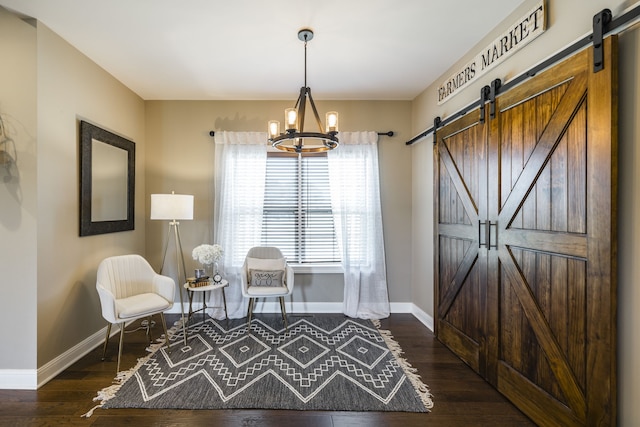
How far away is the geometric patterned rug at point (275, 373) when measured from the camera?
2137 mm

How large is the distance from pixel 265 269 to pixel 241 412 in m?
1.76

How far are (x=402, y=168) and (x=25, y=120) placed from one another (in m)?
3.74

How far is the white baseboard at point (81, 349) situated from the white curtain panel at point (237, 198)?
0.61 meters

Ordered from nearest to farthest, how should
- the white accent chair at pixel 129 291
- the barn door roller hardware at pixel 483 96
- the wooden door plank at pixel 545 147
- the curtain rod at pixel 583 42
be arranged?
the curtain rod at pixel 583 42 < the wooden door plank at pixel 545 147 < the barn door roller hardware at pixel 483 96 < the white accent chair at pixel 129 291

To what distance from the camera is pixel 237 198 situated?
3846mm

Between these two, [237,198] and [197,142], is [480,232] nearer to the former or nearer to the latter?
[237,198]

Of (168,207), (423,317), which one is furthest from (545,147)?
(168,207)

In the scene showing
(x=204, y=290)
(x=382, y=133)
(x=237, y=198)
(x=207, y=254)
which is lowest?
(x=204, y=290)

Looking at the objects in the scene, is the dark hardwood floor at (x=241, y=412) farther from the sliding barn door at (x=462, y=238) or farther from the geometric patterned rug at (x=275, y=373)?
the sliding barn door at (x=462, y=238)

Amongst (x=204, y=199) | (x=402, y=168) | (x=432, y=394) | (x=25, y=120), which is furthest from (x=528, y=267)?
(x=25, y=120)

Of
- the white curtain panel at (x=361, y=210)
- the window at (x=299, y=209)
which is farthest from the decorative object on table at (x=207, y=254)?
the white curtain panel at (x=361, y=210)

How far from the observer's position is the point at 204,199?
3.95m

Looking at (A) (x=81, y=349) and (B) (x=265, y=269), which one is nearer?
(A) (x=81, y=349)

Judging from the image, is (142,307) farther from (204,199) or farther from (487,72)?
(487,72)
